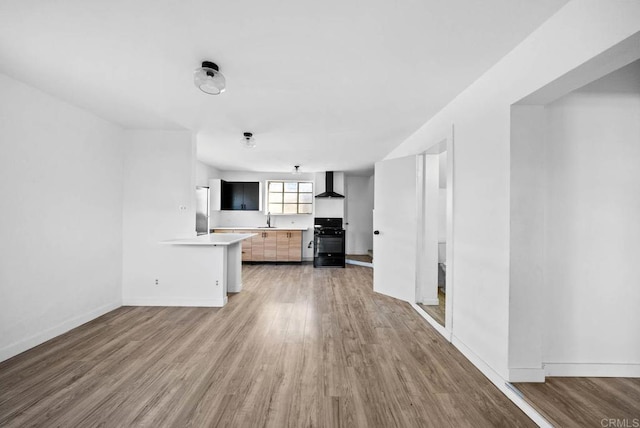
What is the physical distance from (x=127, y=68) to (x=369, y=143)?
3.14 metres

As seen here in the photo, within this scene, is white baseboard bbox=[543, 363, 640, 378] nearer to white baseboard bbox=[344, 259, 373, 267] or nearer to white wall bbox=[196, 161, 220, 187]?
white baseboard bbox=[344, 259, 373, 267]

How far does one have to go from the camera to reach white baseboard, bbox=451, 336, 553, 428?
5.21 ft

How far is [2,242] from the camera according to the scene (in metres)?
2.24

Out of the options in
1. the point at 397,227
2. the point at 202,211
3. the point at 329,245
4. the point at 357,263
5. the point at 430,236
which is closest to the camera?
the point at 430,236

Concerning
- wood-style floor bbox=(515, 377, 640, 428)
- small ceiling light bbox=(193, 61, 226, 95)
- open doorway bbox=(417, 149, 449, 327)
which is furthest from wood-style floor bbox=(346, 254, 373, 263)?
small ceiling light bbox=(193, 61, 226, 95)

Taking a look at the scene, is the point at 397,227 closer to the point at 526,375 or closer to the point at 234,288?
the point at 526,375

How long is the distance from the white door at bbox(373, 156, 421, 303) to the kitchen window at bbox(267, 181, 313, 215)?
2803mm

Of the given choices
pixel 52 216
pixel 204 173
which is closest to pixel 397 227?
pixel 52 216

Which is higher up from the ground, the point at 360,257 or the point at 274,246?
the point at 274,246

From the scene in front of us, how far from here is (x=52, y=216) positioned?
2660 mm

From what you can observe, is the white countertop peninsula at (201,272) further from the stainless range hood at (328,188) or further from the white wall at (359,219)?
the white wall at (359,219)

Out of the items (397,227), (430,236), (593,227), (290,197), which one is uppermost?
(290,197)

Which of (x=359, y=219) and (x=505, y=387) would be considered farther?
(x=359, y=219)

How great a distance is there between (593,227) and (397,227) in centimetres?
225
